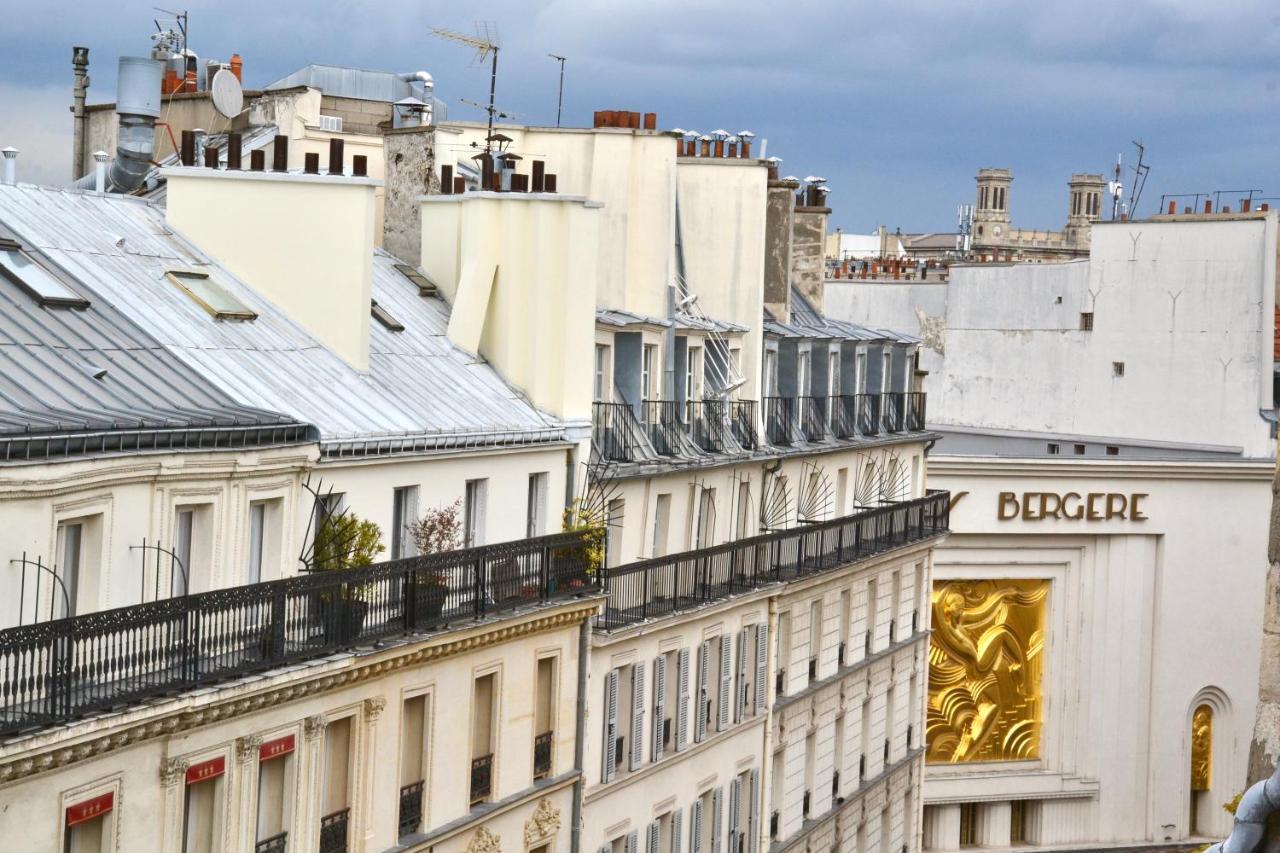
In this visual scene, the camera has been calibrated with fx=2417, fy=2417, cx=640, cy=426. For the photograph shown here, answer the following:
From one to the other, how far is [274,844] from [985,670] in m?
36.4

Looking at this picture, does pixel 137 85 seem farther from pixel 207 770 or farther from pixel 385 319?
pixel 207 770

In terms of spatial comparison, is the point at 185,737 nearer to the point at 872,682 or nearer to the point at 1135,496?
the point at 872,682

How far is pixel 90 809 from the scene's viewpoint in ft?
62.4

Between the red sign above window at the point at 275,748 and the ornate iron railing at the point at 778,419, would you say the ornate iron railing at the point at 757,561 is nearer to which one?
the ornate iron railing at the point at 778,419

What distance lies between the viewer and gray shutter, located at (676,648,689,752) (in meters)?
33.9

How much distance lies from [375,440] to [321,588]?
2373 millimetres

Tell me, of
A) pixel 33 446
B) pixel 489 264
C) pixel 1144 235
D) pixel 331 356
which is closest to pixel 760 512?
pixel 489 264

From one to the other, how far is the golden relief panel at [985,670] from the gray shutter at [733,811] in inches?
780

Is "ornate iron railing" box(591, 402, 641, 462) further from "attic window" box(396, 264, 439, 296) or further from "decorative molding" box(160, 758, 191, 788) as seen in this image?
"decorative molding" box(160, 758, 191, 788)

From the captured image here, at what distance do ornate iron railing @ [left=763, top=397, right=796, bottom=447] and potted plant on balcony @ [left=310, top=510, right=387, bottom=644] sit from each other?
15.3m

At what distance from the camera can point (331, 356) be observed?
85.8ft

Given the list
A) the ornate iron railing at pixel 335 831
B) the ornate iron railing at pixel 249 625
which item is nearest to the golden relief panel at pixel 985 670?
the ornate iron railing at pixel 249 625

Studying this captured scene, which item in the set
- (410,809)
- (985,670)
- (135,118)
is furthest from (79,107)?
(985,670)

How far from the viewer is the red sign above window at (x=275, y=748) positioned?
21891 millimetres
